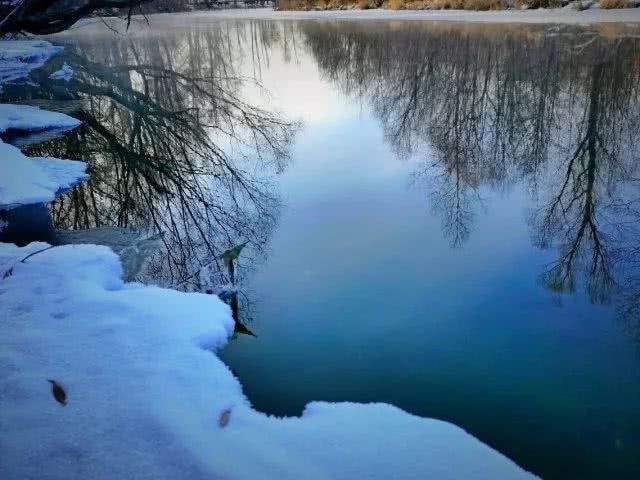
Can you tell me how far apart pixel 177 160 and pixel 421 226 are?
4.15 m

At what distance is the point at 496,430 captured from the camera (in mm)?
2549

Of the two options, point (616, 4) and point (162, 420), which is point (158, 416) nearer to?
point (162, 420)

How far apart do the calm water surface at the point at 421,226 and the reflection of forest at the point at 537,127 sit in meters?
0.04

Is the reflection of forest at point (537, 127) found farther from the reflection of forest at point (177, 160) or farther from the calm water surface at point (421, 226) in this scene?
the reflection of forest at point (177, 160)

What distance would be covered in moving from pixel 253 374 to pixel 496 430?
4.51 feet

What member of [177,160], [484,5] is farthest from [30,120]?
[484,5]

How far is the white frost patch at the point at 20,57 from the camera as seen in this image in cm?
1572

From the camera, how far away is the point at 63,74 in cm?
1505

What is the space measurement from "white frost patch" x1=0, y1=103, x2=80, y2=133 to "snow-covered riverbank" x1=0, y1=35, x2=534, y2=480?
627cm

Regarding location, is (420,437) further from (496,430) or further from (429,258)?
(429,258)

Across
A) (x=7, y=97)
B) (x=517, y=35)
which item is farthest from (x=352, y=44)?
(x=7, y=97)

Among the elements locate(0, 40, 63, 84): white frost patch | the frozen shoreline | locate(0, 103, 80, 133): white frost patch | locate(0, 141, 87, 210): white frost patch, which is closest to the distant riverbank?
the frozen shoreline

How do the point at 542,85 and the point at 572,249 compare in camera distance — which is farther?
the point at 542,85

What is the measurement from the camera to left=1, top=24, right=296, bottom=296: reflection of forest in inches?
195
